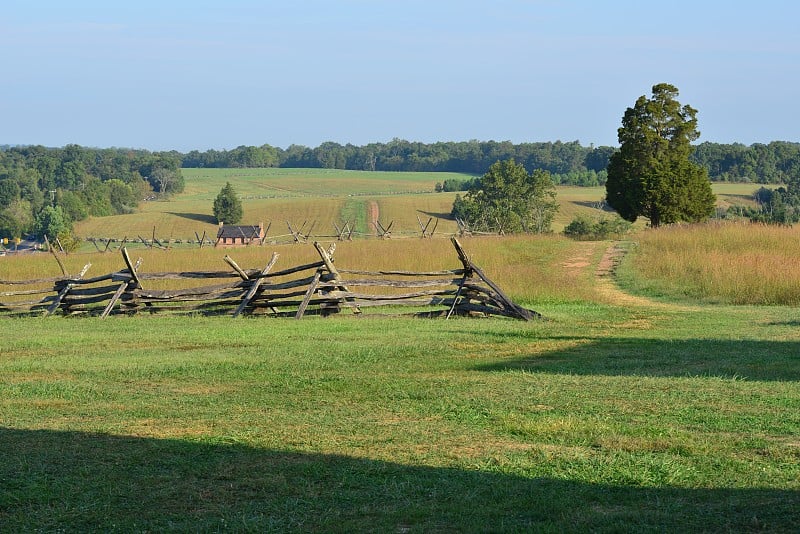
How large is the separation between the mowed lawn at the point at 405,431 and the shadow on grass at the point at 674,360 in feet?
0.12

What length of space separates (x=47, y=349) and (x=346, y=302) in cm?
614

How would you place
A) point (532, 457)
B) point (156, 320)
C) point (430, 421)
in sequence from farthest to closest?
point (156, 320), point (430, 421), point (532, 457)

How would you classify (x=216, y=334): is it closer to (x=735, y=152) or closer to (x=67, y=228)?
(x=67, y=228)

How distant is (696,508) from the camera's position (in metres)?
5.58

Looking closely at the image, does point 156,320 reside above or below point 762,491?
below

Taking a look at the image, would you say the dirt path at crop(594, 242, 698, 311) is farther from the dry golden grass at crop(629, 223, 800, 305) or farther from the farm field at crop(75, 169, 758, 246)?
the farm field at crop(75, 169, 758, 246)

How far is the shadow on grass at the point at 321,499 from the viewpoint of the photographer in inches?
215

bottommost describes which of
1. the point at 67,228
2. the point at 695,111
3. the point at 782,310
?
the point at 67,228

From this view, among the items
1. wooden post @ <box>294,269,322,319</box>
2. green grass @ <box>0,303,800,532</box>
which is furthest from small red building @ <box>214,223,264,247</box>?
green grass @ <box>0,303,800,532</box>

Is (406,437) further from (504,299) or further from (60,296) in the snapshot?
(60,296)

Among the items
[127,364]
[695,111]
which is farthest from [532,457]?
[695,111]

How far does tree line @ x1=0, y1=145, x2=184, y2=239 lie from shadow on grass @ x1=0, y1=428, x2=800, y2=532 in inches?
2774

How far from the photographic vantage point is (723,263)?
77.8 feet

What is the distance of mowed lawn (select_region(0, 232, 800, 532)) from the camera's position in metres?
5.71
